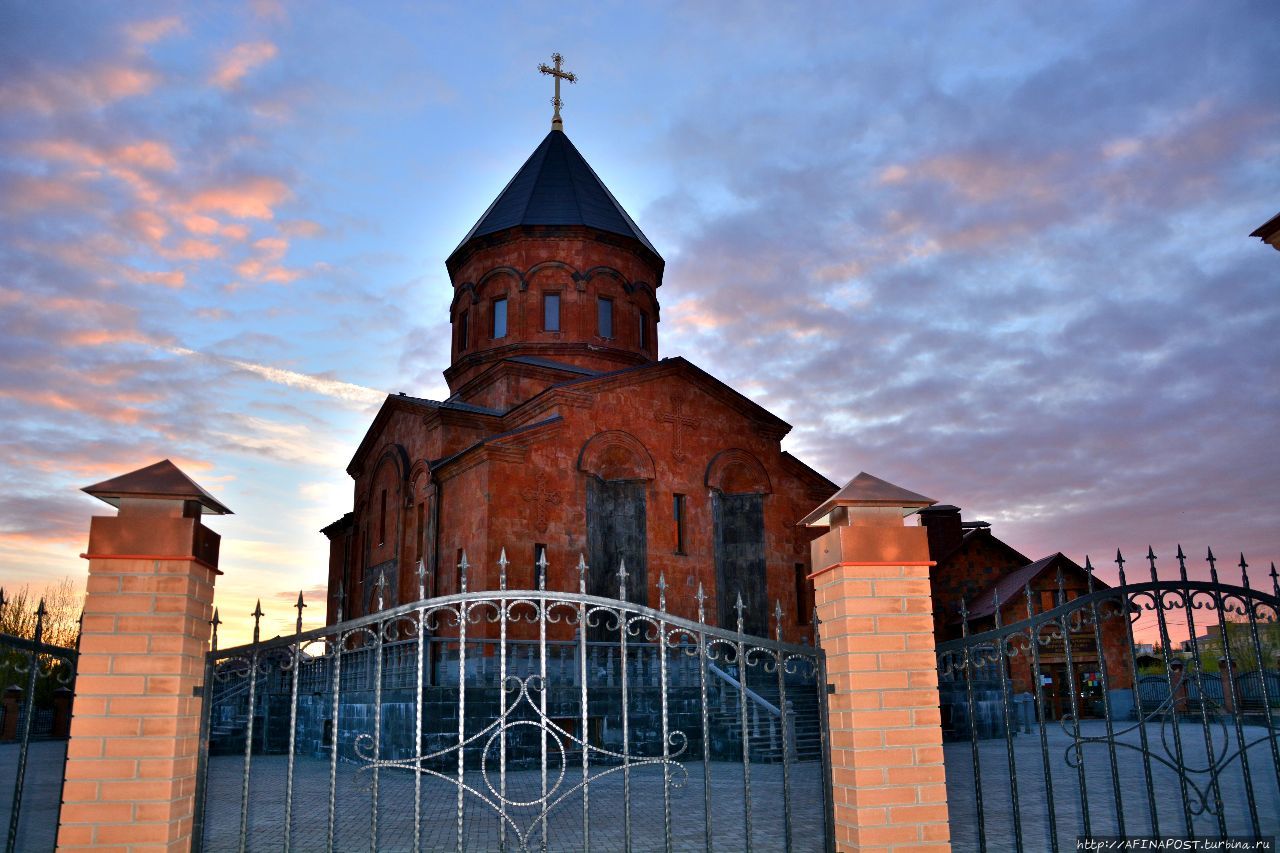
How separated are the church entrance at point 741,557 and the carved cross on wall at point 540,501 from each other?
12.8ft

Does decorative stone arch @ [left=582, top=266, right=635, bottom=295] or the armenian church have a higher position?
decorative stone arch @ [left=582, top=266, right=635, bottom=295]

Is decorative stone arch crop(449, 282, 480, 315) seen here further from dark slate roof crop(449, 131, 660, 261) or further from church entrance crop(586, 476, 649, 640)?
church entrance crop(586, 476, 649, 640)

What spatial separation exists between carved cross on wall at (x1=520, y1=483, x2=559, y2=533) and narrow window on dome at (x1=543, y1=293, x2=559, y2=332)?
625cm

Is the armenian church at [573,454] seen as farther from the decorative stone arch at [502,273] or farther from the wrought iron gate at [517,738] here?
the wrought iron gate at [517,738]

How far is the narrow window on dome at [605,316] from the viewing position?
23188mm

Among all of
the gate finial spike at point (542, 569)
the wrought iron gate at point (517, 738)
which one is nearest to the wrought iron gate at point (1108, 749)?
the wrought iron gate at point (517, 738)

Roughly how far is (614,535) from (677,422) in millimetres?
2889

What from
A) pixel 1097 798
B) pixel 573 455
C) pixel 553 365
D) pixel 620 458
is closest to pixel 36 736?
pixel 573 455

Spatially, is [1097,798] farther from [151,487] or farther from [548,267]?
[548,267]

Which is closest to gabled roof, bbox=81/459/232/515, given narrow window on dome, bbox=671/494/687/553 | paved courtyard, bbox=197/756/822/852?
paved courtyard, bbox=197/756/822/852

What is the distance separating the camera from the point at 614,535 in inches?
730

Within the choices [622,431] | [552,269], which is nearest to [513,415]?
[622,431]

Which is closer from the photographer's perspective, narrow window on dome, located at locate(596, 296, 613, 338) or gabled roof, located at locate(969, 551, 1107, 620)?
narrow window on dome, located at locate(596, 296, 613, 338)

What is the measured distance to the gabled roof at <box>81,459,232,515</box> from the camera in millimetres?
5266
